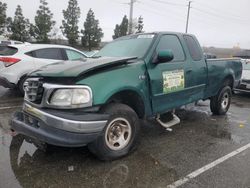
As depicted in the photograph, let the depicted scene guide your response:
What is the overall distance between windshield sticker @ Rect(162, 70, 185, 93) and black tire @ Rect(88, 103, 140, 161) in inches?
38.6

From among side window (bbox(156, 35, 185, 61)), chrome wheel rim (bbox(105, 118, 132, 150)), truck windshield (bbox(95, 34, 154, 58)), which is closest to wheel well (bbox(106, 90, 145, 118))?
chrome wheel rim (bbox(105, 118, 132, 150))

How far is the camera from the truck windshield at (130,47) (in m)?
4.64

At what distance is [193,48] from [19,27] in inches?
1654

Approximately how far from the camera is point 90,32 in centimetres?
4609

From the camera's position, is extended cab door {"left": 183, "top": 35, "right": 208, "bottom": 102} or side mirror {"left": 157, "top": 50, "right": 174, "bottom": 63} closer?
side mirror {"left": 157, "top": 50, "right": 174, "bottom": 63}

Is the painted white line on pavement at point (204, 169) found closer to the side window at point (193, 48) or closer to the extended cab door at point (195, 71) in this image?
the extended cab door at point (195, 71)

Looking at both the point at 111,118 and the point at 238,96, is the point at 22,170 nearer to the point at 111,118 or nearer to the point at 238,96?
the point at 111,118

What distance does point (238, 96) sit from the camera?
10203 millimetres

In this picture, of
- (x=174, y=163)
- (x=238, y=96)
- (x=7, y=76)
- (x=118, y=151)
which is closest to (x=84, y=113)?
(x=118, y=151)

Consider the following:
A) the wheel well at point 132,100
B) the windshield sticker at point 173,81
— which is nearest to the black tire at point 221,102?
the windshield sticker at point 173,81

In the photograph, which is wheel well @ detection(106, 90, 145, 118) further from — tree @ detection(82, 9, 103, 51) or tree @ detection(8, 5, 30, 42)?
tree @ detection(82, 9, 103, 51)

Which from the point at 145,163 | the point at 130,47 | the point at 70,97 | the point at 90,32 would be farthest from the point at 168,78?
the point at 90,32

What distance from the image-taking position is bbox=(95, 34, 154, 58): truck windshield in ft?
15.2

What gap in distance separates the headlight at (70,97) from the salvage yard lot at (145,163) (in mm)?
926
